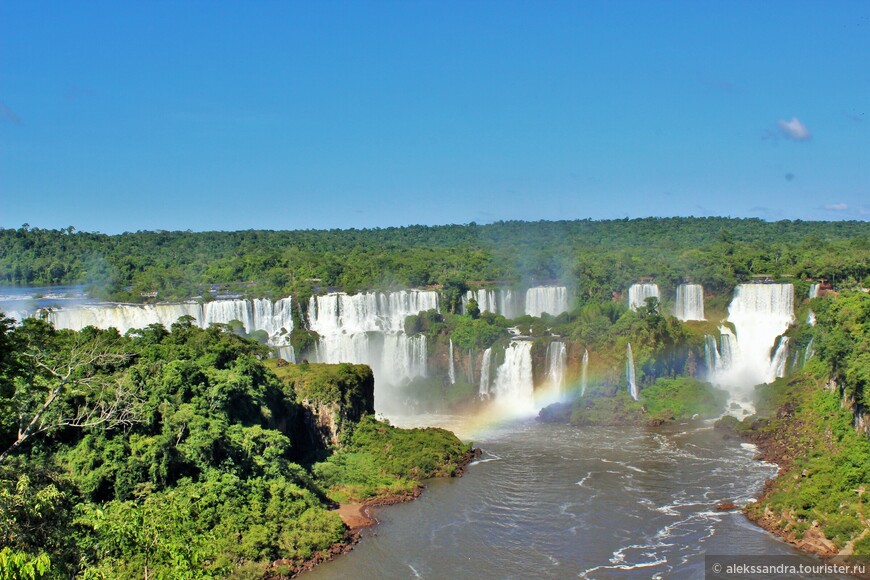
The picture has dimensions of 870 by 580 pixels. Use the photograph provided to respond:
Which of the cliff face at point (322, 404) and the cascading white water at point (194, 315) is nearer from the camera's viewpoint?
the cliff face at point (322, 404)

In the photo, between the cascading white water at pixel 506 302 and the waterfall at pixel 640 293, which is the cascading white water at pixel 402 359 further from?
the waterfall at pixel 640 293

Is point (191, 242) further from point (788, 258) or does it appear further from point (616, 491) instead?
point (616, 491)

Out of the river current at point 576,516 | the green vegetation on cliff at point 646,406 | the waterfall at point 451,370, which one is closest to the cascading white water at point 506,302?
the waterfall at point 451,370

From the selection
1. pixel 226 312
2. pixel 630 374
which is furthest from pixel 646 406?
pixel 226 312

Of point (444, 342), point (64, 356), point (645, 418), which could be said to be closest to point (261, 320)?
point (444, 342)

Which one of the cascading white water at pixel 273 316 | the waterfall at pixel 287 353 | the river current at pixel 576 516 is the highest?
the cascading white water at pixel 273 316
